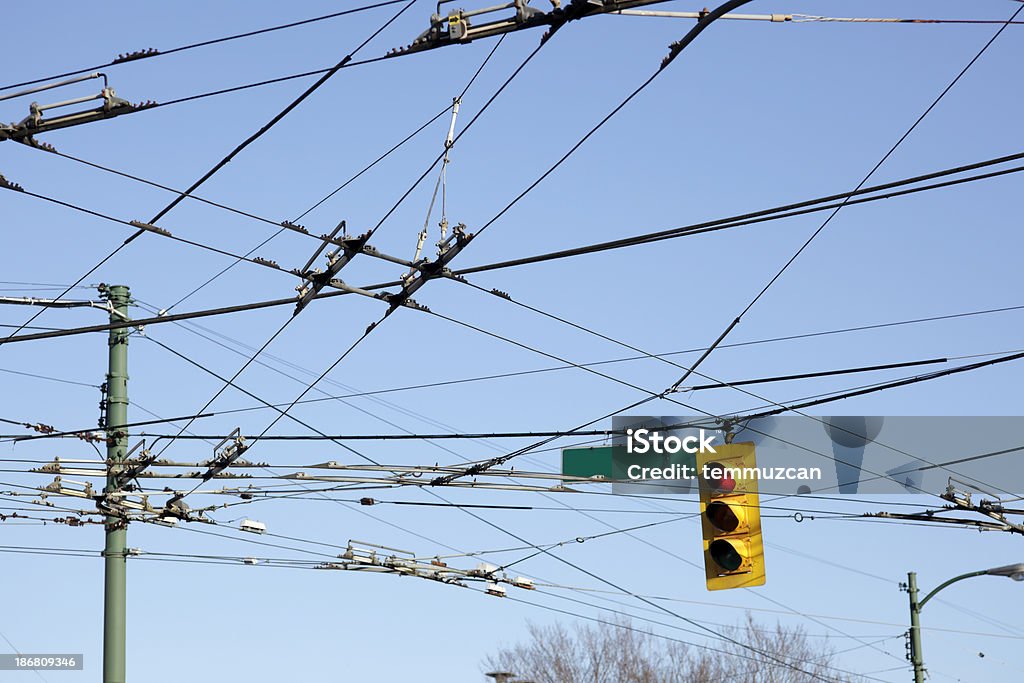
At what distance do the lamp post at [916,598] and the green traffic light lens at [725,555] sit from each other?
308 inches

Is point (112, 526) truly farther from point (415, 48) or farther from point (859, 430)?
point (859, 430)

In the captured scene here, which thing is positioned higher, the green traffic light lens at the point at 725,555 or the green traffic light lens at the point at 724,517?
the green traffic light lens at the point at 724,517

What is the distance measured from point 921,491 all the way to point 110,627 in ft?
42.0

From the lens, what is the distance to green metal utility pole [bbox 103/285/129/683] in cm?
1861

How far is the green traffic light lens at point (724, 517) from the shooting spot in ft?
54.4

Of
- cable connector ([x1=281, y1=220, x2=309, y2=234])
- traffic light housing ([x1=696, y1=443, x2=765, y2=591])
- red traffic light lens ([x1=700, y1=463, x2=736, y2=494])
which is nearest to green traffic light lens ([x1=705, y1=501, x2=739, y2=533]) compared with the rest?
traffic light housing ([x1=696, y1=443, x2=765, y2=591])

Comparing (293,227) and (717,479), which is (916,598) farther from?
(293,227)

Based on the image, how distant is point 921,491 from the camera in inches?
919

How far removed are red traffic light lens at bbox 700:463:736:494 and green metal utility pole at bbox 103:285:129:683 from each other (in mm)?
7331

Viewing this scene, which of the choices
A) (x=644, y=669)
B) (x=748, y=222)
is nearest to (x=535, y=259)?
(x=748, y=222)

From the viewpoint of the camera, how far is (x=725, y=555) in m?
16.5

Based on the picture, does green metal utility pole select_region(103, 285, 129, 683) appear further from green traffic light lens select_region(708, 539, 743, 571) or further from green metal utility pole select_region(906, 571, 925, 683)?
green metal utility pole select_region(906, 571, 925, 683)

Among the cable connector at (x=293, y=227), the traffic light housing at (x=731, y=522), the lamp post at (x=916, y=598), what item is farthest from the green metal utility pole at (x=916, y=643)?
the cable connector at (x=293, y=227)

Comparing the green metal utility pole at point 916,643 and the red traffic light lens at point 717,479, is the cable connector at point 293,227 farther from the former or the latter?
the green metal utility pole at point 916,643
